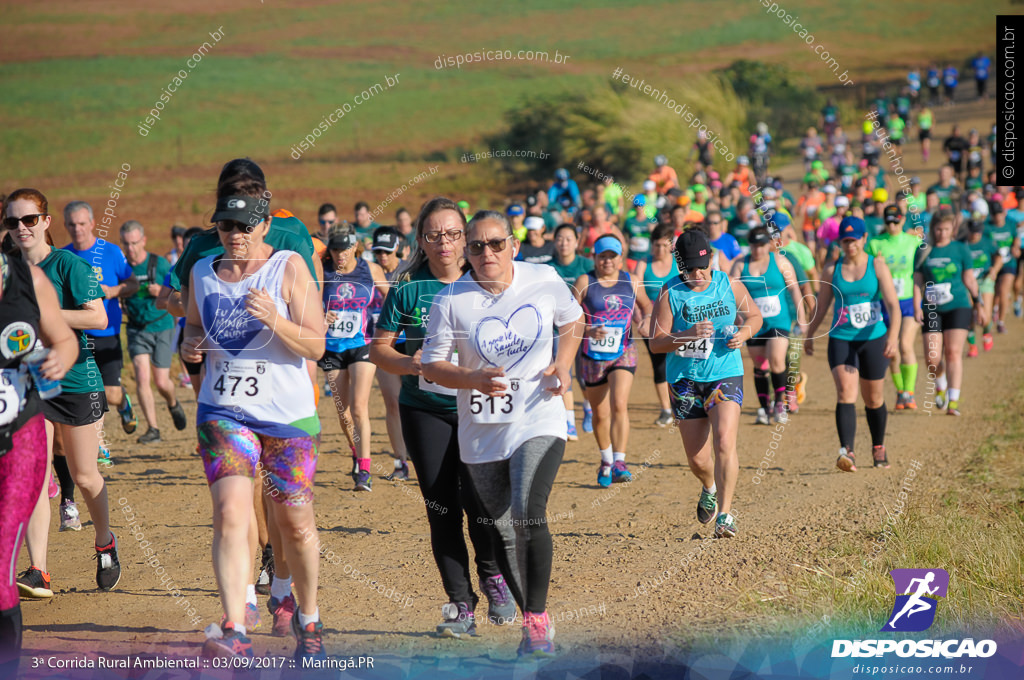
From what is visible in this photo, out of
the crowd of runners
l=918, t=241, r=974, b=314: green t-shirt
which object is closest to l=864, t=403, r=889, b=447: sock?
the crowd of runners

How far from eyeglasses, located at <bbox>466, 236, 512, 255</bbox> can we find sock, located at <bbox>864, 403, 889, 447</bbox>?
5.08 metres

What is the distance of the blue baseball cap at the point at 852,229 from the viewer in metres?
8.52

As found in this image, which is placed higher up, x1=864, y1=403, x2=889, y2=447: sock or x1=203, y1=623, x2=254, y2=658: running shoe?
x1=864, y1=403, x2=889, y2=447: sock

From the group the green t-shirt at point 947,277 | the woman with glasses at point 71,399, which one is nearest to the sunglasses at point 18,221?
the woman with glasses at point 71,399

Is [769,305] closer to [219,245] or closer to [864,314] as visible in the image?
[864,314]

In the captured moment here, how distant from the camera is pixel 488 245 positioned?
15.2 ft

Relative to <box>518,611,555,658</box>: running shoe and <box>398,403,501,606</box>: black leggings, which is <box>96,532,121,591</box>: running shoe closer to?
<box>398,403,501,606</box>: black leggings

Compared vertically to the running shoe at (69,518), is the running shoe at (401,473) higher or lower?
higher

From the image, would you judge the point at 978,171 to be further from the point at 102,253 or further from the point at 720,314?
the point at 102,253

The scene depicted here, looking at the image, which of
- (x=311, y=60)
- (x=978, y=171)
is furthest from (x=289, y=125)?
(x=978, y=171)

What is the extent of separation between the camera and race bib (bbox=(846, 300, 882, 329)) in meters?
8.36

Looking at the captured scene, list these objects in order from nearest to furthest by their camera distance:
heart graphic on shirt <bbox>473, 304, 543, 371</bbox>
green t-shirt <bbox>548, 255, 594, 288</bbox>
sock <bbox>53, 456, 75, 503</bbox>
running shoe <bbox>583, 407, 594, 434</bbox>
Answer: heart graphic on shirt <bbox>473, 304, 543, 371</bbox>, sock <bbox>53, 456, 75, 503</bbox>, green t-shirt <bbox>548, 255, 594, 288</bbox>, running shoe <bbox>583, 407, 594, 434</bbox>

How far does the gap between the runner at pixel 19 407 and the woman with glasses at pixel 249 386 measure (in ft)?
1.83

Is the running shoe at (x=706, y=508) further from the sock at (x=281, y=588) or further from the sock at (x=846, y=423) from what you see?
the sock at (x=281, y=588)
